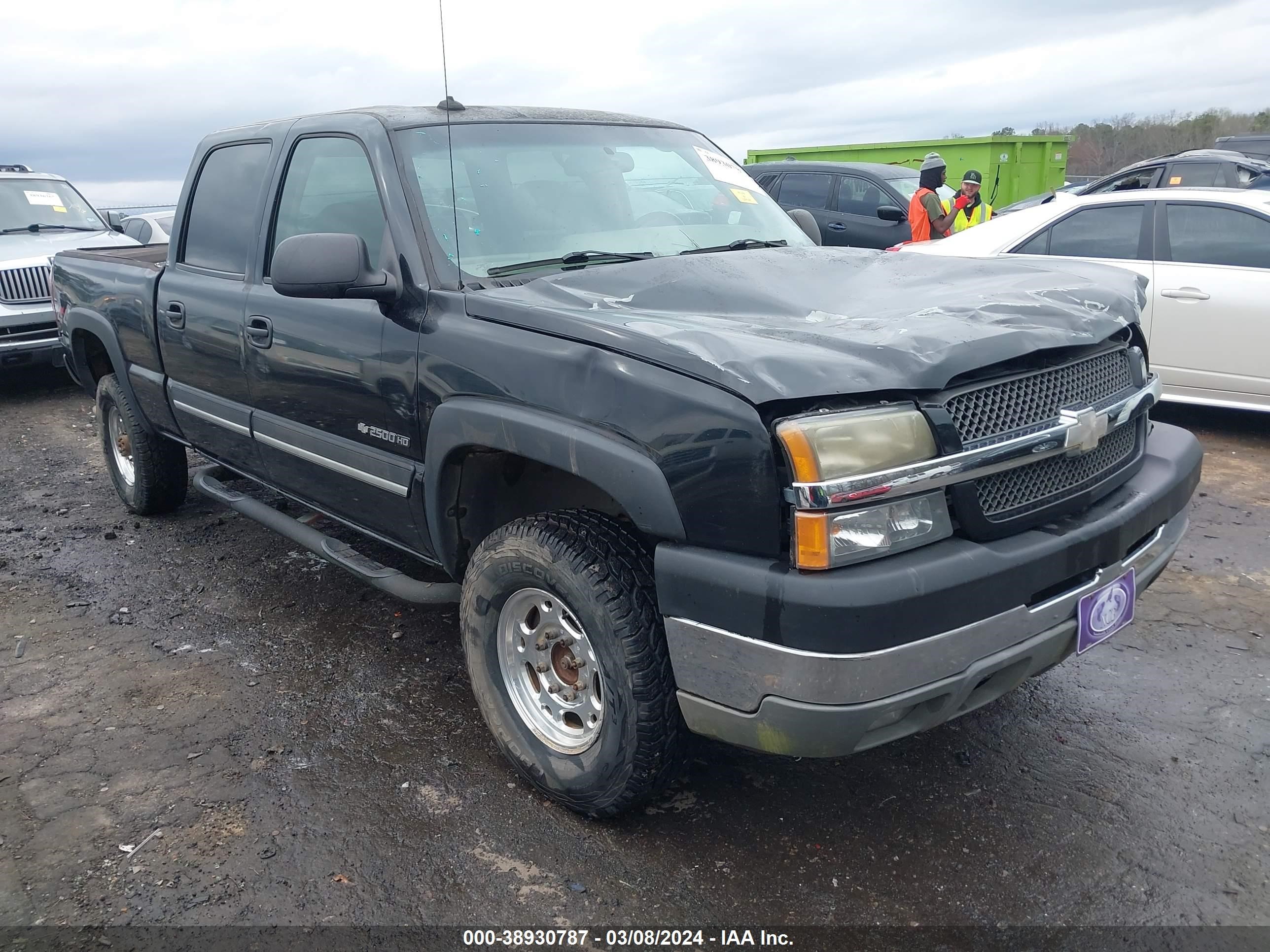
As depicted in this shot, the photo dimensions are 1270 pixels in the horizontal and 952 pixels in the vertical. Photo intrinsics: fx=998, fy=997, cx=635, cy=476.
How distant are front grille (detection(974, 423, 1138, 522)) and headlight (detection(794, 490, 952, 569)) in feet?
0.43

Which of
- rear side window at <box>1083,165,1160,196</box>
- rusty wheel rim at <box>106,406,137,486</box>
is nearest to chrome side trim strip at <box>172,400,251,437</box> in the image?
rusty wheel rim at <box>106,406,137,486</box>

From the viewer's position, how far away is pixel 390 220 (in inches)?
123

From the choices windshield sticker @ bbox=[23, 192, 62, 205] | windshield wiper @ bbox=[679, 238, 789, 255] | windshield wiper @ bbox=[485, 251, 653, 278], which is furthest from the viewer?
windshield sticker @ bbox=[23, 192, 62, 205]

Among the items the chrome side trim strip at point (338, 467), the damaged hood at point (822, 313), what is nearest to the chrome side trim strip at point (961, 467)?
the damaged hood at point (822, 313)

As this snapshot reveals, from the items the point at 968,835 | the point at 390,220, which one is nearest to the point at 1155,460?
the point at 968,835

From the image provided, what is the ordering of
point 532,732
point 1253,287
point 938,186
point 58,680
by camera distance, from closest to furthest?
point 532,732, point 58,680, point 1253,287, point 938,186

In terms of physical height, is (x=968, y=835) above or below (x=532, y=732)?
below

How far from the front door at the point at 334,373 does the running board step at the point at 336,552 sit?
14 cm

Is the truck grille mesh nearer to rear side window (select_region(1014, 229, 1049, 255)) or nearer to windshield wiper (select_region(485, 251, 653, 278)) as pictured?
windshield wiper (select_region(485, 251, 653, 278))

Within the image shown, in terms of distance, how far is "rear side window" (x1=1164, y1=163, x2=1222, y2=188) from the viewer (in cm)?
1197

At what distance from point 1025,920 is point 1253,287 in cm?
493

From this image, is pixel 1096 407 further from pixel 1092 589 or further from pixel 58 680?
pixel 58 680

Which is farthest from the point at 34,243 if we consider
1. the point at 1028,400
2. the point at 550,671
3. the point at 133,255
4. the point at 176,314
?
the point at 1028,400

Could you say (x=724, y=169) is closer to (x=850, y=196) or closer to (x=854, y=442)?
(x=854, y=442)
